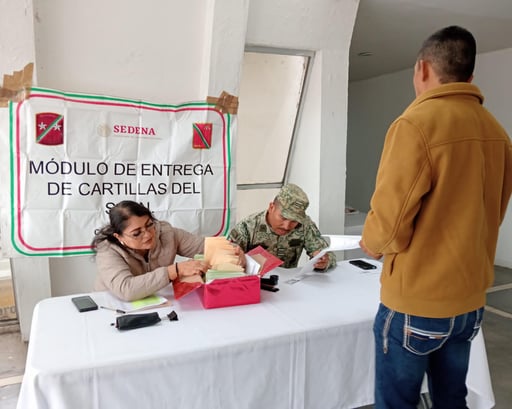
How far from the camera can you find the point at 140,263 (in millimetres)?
1820

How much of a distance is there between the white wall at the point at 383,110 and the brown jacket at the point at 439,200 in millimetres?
3670

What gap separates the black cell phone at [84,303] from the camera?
59.5 inches

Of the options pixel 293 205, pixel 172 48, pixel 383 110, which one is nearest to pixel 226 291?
pixel 293 205

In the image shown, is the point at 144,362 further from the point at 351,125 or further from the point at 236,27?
the point at 351,125

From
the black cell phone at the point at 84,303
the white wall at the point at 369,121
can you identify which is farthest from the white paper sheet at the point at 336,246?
the white wall at the point at 369,121

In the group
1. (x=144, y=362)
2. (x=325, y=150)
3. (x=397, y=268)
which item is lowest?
(x=144, y=362)

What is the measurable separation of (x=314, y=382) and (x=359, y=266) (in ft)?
2.62

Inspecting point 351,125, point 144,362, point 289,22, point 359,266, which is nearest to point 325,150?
point 289,22

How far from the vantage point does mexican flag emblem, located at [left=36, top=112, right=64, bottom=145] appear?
94.3 inches

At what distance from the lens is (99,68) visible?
8.23 ft

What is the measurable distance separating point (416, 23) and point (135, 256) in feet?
9.21

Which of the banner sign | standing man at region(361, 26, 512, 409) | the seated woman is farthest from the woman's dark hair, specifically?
standing man at region(361, 26, 512, 409)

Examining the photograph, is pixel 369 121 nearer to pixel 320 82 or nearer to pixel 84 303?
pixel 320 82

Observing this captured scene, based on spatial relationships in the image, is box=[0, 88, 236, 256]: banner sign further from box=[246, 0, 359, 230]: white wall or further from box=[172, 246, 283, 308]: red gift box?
box=[172, 246, 283, 308]: red gift box
